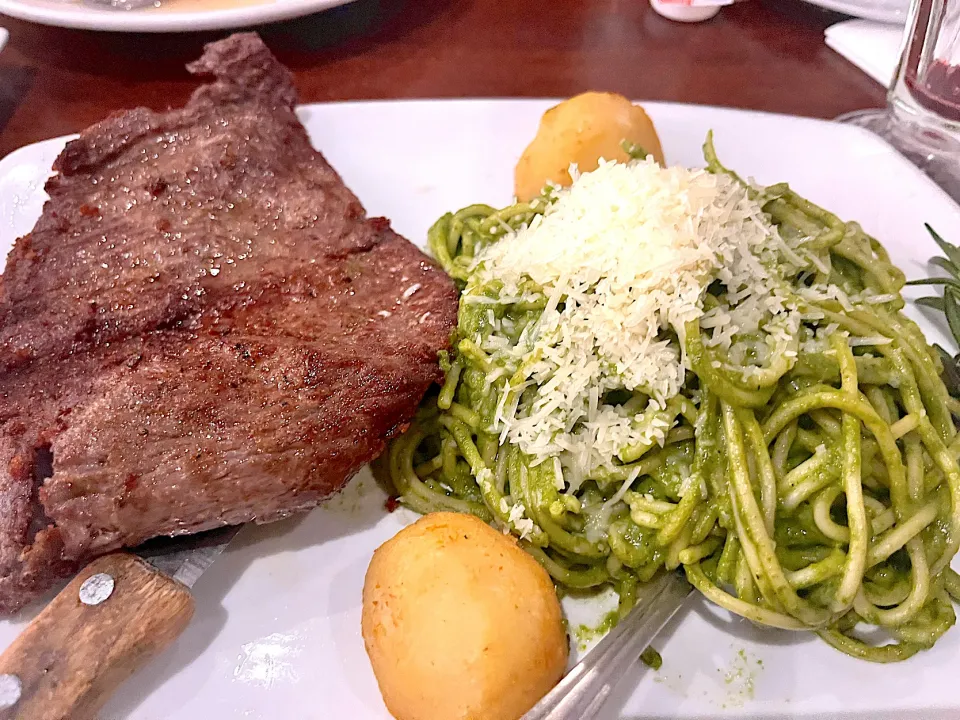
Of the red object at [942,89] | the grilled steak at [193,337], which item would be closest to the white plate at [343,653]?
the grilled steak at [193,337]

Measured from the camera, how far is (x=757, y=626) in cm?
204

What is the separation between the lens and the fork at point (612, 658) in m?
1.73

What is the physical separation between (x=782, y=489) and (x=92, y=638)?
1895mm

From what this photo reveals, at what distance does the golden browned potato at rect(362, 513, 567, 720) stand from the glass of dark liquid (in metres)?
2.91

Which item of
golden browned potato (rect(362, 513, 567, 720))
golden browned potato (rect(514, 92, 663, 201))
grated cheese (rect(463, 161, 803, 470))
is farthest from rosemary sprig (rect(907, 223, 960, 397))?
golden browned potato (rect(362, 513, 567, 720))

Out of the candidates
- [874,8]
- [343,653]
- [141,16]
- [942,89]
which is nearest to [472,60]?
[141,16]

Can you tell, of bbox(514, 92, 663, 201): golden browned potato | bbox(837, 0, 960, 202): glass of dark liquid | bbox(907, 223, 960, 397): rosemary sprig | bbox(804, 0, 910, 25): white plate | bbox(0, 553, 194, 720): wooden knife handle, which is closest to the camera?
bbox(0, 553, 194, 720): wooden knife handle

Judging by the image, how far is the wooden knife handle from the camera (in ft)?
5.42

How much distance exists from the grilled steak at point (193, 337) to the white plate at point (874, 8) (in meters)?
3.45

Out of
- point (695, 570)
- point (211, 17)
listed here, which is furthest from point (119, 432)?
point (211, 17)

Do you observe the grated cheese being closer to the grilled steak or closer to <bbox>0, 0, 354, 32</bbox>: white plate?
the grilled steak

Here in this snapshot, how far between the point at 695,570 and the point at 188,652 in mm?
1448

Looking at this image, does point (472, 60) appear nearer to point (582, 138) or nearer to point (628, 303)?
point (582, 138)

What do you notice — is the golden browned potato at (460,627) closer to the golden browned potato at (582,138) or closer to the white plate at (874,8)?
the golden browned potato at (582,138)
